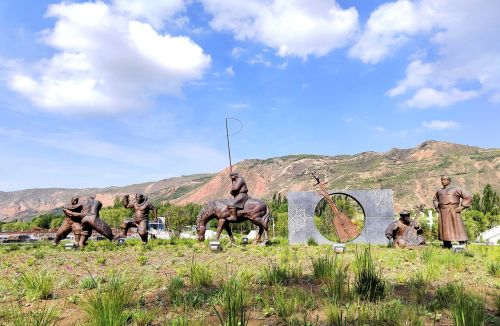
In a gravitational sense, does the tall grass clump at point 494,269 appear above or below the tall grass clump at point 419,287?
below

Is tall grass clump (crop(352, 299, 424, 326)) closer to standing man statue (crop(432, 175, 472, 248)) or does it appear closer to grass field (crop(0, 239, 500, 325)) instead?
grass field (crop(0, 239, 500, 325))

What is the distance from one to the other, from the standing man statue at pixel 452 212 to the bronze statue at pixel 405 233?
79 centimetres

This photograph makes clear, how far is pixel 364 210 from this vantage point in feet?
57.9

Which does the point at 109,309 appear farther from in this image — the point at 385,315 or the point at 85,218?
the point at 85,218

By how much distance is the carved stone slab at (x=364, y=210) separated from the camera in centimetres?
1725

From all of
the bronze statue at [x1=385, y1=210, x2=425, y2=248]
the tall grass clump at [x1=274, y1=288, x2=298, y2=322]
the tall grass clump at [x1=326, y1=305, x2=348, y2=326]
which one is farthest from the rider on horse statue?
the tall grass clump at [x1=326, y1=305, x2=348, y2=326]

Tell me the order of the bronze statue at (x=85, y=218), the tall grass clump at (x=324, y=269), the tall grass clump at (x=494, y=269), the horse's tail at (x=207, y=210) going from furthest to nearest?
the horse's tail at (x=207, y=210) < the bronze statue at (x=85, y=218) < the tall grass clump at (x=494, y=269) < the tall grass clump at (x=324, y=269)

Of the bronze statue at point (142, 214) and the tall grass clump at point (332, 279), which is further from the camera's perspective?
the bronze statue at point (142, 214)

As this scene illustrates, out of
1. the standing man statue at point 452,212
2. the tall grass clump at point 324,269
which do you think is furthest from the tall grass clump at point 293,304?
the standing man statue at point 452,212

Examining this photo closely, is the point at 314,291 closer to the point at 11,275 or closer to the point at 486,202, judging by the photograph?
the point at 11,275

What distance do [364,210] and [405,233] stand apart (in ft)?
13.0

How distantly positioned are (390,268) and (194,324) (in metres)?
5.43

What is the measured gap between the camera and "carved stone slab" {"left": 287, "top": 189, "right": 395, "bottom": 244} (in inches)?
679

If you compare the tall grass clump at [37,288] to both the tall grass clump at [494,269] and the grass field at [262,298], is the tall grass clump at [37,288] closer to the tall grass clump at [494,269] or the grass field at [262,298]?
the grass field at [262,298]
